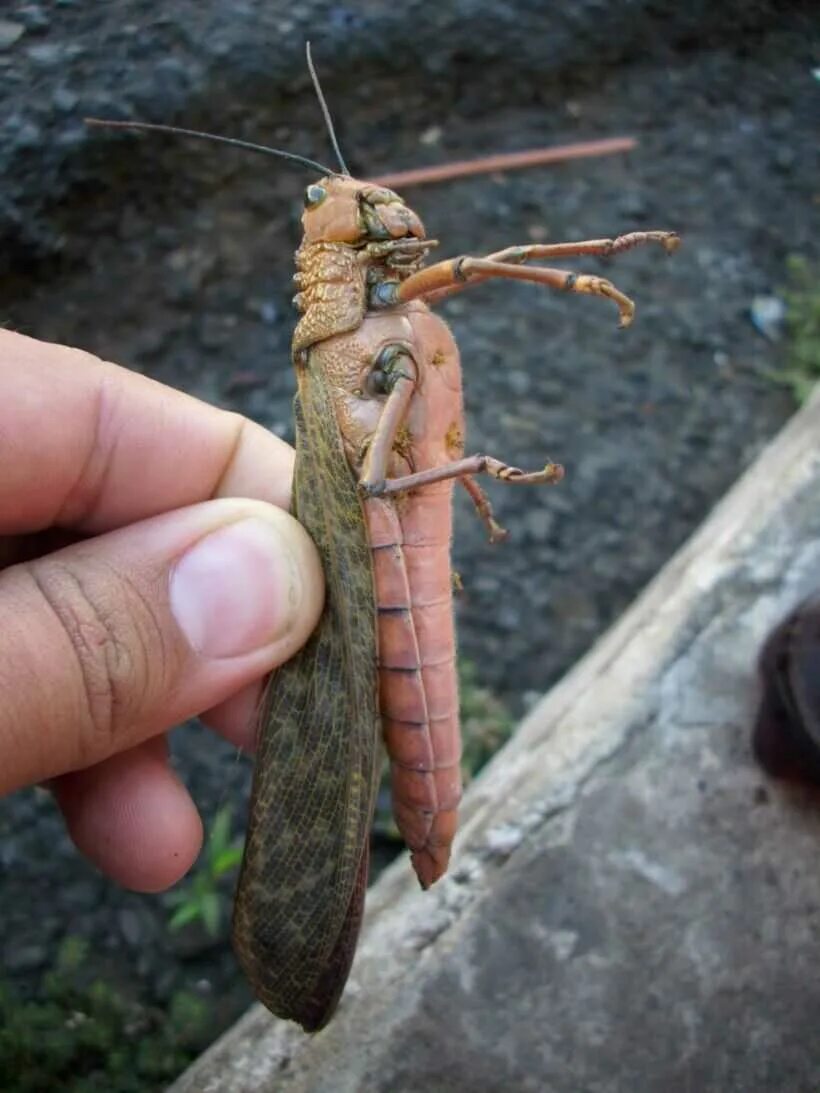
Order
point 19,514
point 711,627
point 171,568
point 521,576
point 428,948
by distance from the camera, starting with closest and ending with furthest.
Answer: point 171,568, point 19,514, point 428,948, point 711,627, point 521,576

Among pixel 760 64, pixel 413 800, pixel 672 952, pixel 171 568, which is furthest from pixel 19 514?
pixel 760 64

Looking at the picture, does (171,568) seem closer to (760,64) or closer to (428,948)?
(428,948)

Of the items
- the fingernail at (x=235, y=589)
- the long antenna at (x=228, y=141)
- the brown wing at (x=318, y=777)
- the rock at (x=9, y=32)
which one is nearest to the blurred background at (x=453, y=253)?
the rock at (x=9, y=32)

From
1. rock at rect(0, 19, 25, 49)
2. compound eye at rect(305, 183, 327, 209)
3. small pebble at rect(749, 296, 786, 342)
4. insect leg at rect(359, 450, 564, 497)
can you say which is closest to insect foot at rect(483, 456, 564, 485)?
insect leg at rect(359, 450, 564, 497)

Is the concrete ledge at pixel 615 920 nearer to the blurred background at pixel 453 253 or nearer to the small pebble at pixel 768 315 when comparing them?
the blurred background at pixel 453 253

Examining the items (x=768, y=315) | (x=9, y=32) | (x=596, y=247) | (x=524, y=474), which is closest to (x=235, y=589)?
(x=524, y=474)

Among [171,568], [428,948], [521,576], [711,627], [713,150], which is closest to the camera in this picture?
[171,568]

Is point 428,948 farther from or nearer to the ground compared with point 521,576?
farther from the ground
